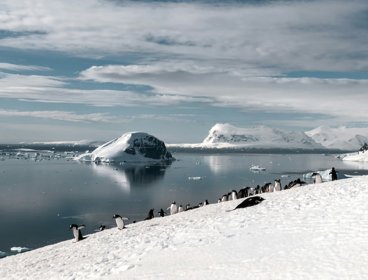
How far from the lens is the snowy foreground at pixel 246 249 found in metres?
12.3

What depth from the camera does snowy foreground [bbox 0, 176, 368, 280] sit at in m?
12.3

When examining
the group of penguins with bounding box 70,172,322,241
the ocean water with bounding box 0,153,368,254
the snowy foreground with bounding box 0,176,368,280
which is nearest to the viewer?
the snowy foreground with bounding box 0,176,368,280

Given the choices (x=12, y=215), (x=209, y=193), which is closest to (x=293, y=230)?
(x=12, y=215)

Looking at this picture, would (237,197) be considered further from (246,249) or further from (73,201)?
(73,201)

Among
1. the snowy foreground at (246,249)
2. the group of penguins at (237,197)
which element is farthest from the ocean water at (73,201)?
the snowy foreground at (246,249)

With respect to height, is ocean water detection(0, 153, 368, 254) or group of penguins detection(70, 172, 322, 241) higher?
group of penguins detection(70, 172, 322, 241)

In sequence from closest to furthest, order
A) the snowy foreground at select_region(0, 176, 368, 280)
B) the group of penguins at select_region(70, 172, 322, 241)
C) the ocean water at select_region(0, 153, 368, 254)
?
the snowy foreground at select_region(0, 176, 368, 280)
the group of penguins at select_region(70, 172, 322, 241)
the ocean water at select_region(0, 153, 368, 254)

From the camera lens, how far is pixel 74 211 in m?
61.3

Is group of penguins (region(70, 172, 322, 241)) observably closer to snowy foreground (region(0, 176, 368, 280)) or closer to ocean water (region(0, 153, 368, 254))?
snowy foreground (region(0, 176, 368, 280))

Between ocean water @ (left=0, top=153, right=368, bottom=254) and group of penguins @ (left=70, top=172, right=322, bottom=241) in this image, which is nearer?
group of penguins @ (left=70, top=172, right=322, bottom=241)

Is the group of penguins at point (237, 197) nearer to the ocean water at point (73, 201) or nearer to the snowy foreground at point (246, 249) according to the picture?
the snowy foreground at point (246, 249)

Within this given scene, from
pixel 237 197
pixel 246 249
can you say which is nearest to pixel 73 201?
pixel 237 197

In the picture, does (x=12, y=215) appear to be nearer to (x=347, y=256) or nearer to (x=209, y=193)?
(x=209, y=193)

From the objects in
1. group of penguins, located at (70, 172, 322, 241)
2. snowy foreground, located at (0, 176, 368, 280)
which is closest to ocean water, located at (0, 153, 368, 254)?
group of penguins, located at (70, 172, 322, 241)
